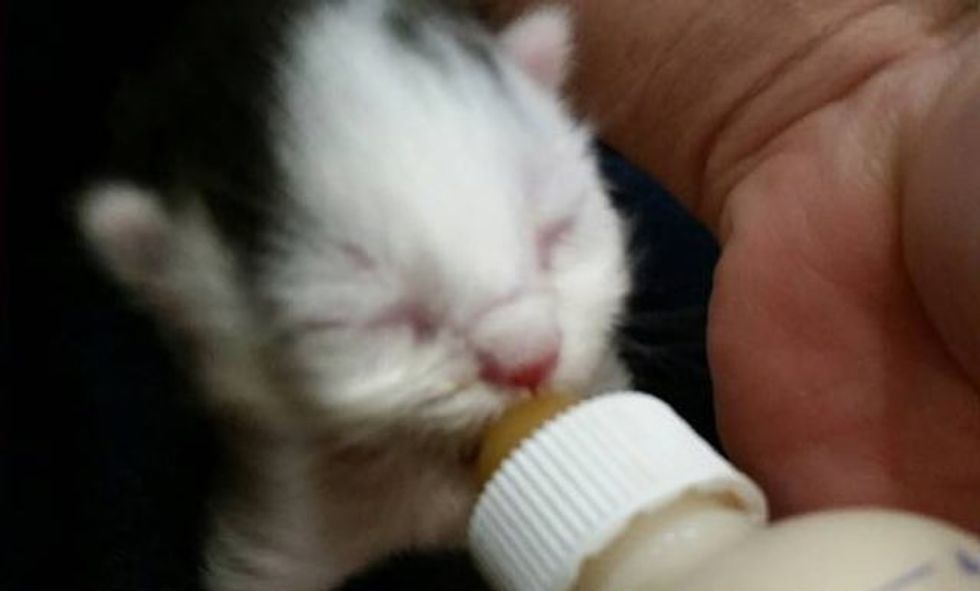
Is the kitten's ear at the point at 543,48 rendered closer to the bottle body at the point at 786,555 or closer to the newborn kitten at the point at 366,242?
the newborn kitten at the point at 366,242

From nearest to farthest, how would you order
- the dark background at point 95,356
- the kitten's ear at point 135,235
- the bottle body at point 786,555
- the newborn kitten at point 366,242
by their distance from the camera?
the bottle body at point 786,555
the newborn kitten at point 366,242
the kitten's ear at point 135,235
the dark background at point 95,356

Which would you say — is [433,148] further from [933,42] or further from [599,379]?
[933,42]

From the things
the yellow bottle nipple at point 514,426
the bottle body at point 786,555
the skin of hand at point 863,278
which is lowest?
the skin of hand at point 863,278

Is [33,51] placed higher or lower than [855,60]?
higher

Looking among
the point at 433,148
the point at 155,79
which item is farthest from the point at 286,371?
the point at 155,79

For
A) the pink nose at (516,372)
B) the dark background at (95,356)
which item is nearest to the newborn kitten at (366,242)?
the pink nose at (516,372)

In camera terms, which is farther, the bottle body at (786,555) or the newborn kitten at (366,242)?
the newborn kitten at (366,242)
